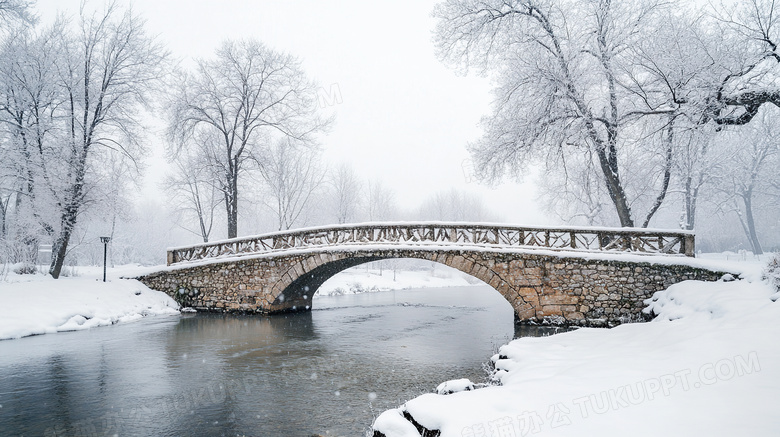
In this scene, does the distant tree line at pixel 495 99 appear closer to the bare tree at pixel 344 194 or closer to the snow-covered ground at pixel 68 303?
the snow-covered ground at pixel 68 303

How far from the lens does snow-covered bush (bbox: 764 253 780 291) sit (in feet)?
24.8

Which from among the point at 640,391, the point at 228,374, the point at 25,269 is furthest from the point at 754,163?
the point at 25,269

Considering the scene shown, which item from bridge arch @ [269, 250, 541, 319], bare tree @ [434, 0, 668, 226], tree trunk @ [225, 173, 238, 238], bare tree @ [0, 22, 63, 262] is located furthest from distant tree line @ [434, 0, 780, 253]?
bare tree @ [0, 22, 63, 262]

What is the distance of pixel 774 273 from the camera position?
7.91 m

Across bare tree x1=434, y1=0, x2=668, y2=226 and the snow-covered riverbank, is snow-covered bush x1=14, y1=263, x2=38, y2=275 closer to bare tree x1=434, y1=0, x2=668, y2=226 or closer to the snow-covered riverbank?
the snow-covered riverbank

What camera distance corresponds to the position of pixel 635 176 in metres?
19.1

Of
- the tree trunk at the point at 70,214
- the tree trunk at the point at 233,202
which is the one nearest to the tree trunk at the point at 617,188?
the tree trunk at the point at 233,202

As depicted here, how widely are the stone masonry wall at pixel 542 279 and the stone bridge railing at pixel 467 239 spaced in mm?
460

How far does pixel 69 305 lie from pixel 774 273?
64.8 feet

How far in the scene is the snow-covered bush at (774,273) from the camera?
7566 millimetres

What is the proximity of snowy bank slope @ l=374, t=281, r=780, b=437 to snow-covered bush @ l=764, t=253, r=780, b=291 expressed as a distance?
2.41ft

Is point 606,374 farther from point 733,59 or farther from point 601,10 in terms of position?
point 601,10

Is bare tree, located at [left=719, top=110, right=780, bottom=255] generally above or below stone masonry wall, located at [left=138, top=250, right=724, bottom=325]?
above

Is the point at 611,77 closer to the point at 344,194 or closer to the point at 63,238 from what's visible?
the point at 63,238
